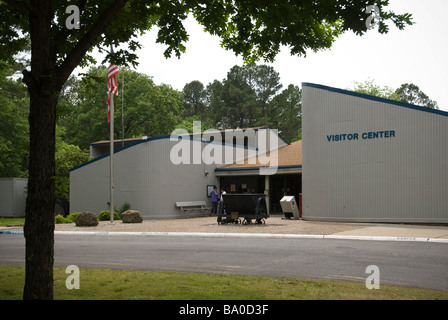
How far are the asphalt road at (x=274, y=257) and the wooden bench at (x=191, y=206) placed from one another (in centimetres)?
1274

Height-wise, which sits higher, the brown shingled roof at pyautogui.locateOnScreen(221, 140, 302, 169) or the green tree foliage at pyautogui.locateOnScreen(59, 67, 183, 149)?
the green tree foliage at pyautogui.locateOnScreen(59, 67, 183, 149)

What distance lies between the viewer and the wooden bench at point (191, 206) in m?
27.8

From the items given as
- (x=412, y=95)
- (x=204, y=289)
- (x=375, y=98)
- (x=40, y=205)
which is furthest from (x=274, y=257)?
(x=412, y=95)

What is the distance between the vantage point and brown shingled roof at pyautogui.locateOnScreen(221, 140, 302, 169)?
29198 mm

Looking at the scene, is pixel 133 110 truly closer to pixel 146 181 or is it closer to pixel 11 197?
pixel 11 197

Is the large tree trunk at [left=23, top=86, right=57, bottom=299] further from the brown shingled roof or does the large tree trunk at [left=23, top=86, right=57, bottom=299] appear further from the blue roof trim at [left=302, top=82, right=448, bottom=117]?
the brown shingled roof

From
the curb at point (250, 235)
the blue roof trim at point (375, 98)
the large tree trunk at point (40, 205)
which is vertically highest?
the blue roof trim at point (375, 98)

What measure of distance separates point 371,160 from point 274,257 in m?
12.1

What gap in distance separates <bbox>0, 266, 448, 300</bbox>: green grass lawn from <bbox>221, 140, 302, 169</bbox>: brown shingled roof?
20.6 meters

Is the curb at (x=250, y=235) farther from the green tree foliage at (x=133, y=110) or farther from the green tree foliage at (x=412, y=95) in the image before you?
the green tree foliage at (x=412, y=95)

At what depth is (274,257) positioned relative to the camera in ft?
35.8

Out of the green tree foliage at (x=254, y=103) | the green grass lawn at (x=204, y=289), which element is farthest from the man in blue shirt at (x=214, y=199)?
the green tree foliage at (x=254, y=103)

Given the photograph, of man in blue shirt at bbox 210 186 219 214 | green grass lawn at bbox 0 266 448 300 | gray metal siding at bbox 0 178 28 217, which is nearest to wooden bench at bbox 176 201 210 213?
man in blue shirt at bbox 210 186 219 214
